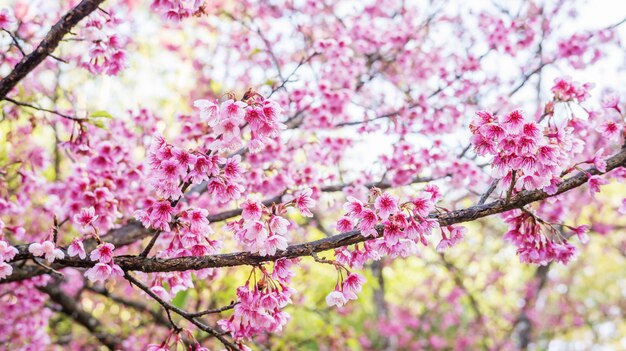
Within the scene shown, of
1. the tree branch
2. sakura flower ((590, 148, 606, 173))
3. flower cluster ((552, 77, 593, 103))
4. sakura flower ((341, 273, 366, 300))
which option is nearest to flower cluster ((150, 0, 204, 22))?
sakura flower ((341, 273, 366, 300))

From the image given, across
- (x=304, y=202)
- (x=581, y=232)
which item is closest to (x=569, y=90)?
(x=581, y=232)

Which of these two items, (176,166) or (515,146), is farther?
(176,166)

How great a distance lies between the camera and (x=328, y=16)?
855 centimetres

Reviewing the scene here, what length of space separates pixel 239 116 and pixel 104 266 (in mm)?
1138

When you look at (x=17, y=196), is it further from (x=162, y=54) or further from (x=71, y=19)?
(x=162, y=54)

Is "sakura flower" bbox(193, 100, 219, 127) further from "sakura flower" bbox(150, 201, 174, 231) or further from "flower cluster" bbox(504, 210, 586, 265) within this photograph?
"flower cluster" bbox(504, 210, 586, 265)

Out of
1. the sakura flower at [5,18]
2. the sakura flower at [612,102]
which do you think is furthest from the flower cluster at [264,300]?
the sakura flower at [5,18]

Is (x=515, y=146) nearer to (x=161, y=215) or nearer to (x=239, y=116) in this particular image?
(x=239, y=116)

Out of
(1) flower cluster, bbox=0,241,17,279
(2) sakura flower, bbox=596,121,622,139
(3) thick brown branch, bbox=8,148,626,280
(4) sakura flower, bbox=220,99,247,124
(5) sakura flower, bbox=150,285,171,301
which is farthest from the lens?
(2) sakura flower, bbox=596,121,622,139

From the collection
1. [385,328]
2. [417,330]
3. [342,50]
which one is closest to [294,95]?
[342,50]

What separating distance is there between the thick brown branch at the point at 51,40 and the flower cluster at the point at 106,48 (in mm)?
368

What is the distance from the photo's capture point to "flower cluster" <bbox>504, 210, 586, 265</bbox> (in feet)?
10.8

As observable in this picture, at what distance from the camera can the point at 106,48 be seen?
152 inches

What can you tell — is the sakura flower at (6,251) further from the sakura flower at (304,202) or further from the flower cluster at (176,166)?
the sakura flower at (304,202)
